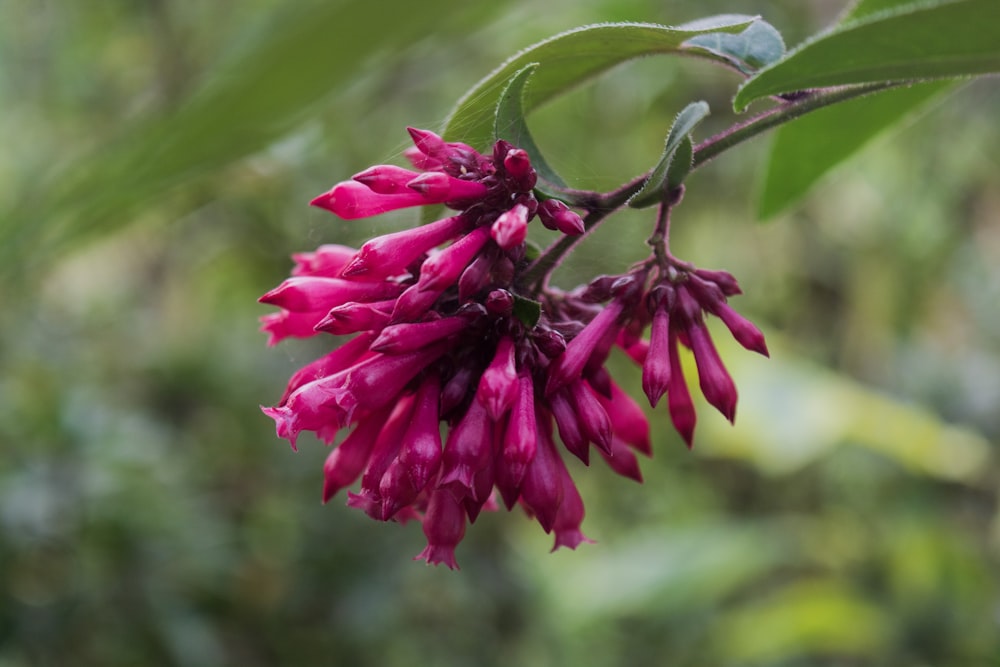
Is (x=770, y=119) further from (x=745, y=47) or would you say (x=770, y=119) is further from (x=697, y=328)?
(x=697, y=328)

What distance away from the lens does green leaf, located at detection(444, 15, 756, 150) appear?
3.05 feet

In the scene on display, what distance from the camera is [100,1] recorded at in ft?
13.6

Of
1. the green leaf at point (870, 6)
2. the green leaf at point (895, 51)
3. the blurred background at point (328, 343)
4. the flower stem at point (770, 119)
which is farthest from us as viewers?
the blurred background at point (328, 343)

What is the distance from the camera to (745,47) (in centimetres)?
103

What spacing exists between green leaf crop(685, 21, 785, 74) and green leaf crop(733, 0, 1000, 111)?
11 centimetres

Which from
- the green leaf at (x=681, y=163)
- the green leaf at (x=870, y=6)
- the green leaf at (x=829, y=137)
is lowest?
the green leaf at (x=829, y=137)

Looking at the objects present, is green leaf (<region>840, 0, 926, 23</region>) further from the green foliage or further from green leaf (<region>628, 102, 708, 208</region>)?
the green foliage

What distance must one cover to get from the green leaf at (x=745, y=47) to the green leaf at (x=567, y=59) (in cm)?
2

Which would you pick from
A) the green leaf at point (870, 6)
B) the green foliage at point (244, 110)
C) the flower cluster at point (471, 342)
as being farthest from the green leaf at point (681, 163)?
the green foliage at point (244, 110)

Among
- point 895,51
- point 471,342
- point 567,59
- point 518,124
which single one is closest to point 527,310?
point 471,342

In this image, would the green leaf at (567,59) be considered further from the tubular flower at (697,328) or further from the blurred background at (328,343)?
the tubular flower at (697,328)

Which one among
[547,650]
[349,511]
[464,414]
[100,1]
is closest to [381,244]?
[464,414]

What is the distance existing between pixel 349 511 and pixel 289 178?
1.24 metres

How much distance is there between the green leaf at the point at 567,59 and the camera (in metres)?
0.93
